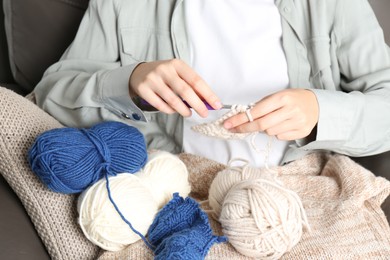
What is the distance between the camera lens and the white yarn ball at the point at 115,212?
680 millimetres

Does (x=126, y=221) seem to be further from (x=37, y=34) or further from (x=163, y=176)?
(x=37, y=34)

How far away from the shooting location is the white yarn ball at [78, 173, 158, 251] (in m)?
0.68

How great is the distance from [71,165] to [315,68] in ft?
1.62

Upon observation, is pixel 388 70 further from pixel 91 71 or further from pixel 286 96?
pixel 91 71

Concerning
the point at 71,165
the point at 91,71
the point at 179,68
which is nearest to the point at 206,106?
the point at 179,68

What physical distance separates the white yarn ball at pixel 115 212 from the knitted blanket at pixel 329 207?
0.09 feet

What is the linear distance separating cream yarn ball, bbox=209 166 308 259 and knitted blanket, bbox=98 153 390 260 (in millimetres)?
28

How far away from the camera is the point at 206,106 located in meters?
0.72

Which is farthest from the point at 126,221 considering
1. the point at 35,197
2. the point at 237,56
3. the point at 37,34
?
the point at 37,34

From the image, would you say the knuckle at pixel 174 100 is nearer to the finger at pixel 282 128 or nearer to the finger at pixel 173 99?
the finger at pixel 173 99

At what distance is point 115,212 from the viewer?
26.8 inches

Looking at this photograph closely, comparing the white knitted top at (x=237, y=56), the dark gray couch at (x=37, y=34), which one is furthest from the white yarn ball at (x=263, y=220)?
the dark gray couch at (x=37, y=34)

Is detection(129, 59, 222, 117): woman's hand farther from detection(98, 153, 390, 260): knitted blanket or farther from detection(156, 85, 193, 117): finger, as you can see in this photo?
detection(98, 153, 390, 260): knitted blanket

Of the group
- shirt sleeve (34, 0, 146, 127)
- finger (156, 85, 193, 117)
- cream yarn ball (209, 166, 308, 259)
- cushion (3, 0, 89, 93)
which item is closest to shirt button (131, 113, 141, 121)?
shirt sleeve (34, 0, 146, 127)
